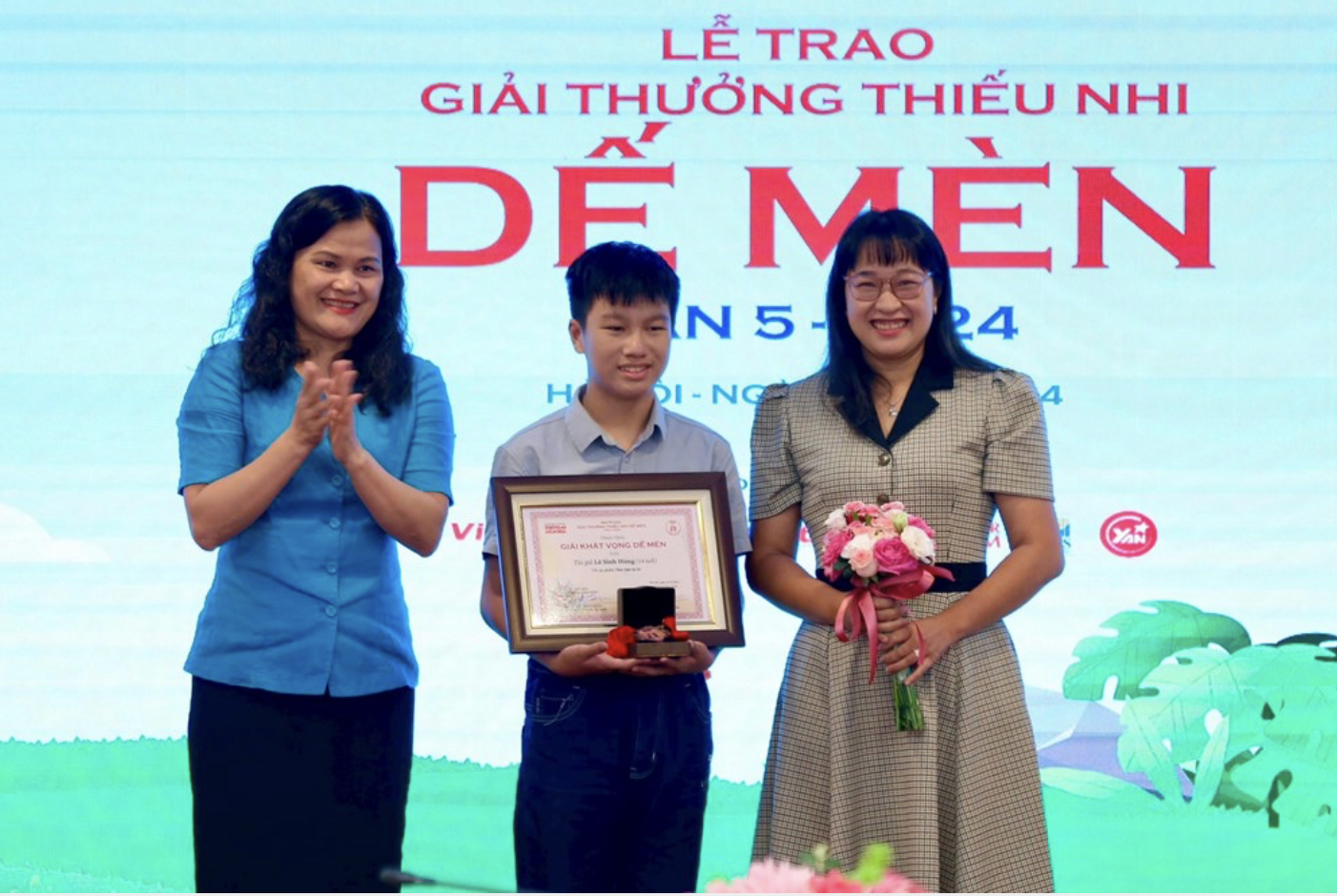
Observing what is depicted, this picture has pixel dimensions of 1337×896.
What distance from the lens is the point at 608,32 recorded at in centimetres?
405

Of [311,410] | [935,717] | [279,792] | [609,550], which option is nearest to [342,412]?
[311,410]

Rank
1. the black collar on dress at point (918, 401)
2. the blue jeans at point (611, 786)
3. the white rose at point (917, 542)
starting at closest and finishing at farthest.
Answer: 1. the white rose at point (917, 542)
2. the blue jeans at point (611, 786)
3. the black collar on dress at point (918, 401)

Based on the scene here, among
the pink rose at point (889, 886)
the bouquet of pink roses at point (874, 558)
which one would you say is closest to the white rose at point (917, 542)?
the bouquet of pink roses at point (874, 558)

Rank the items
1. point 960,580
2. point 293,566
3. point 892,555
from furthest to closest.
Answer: point 960,580 → point 293,566 → point 892,555

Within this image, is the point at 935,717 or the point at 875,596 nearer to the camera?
the point at 875,596

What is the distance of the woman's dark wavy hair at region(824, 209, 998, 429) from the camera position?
2596 millimetres

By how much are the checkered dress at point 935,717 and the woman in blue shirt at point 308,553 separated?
1.96 feet

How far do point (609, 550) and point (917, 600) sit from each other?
481mm

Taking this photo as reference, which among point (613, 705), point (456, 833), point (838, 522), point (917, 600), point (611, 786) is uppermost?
point (838, 522)

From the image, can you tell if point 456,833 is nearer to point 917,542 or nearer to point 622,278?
point 622,278

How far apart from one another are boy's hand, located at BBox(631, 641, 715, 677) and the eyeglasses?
605 millimetres

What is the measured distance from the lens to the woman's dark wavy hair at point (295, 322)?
8.16ft

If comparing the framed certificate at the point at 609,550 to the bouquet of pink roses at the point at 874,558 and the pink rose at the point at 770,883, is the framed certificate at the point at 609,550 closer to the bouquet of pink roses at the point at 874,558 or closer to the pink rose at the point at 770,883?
the bouquet of pink roses at the point at 874,558

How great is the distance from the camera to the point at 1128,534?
399cm
